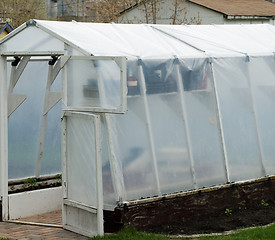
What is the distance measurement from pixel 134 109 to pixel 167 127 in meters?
0.61

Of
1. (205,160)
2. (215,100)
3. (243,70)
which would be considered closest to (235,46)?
(243,70)

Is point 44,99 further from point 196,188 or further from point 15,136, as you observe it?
point 196,188

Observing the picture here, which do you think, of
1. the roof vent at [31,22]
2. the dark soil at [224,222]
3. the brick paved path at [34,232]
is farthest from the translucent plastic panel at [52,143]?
the dark soil at [224,222]

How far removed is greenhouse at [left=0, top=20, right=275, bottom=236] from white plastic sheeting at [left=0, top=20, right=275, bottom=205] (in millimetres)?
15

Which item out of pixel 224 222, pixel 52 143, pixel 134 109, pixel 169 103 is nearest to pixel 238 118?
pixel 169 103

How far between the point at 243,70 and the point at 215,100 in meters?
0.80

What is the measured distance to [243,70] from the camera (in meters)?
11.2

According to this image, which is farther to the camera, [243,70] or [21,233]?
[243,70]

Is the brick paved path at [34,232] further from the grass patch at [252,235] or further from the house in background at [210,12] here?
the house in background at [210,12]

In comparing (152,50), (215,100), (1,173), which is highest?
(152,50)

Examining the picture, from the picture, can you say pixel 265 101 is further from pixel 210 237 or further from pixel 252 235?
pixel 210 237

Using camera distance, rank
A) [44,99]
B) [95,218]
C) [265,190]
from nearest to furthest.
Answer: [95,218] → [265,190] → [44,99]

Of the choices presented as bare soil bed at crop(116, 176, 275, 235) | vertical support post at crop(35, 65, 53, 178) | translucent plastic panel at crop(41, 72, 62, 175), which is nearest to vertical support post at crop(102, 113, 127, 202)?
bare soil bed at crop(116, 176, 275, 235)

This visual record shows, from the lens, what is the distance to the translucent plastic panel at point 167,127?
9914mm
